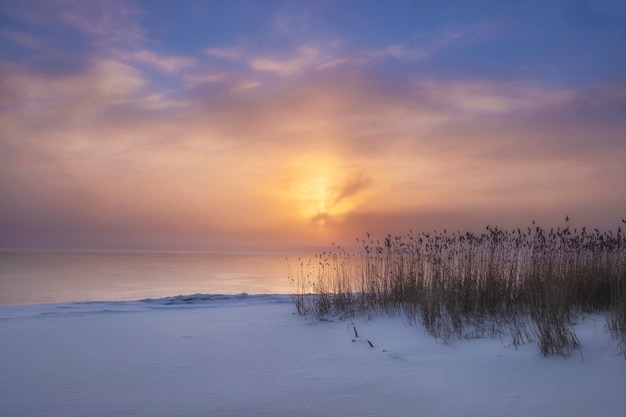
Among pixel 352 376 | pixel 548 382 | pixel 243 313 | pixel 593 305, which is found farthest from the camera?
pixel 243 313

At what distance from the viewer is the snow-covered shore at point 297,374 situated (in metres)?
3.00

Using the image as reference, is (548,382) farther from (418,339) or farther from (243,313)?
(243,313)

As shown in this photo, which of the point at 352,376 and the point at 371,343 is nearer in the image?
the point at 352,376

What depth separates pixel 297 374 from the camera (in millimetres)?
3818

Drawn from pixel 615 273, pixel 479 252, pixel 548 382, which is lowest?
pixel 548 382

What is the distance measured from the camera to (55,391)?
339cm

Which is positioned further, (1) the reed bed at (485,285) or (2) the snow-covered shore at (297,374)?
(1) the reed bed at (485,285)

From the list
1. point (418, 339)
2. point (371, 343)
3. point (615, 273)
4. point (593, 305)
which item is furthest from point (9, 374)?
point (615, 273)

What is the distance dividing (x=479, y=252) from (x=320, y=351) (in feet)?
11.3

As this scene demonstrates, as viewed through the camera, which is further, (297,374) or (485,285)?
(485,285)

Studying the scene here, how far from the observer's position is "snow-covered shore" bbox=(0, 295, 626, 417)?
3002mm

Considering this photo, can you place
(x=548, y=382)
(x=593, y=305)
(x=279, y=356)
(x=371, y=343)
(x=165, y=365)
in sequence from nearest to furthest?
(x=548, y=382)
(x=165, y=365)
(x=279, y=356)
(x=371, y=343)
(x=593, y=305)

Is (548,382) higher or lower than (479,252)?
lower

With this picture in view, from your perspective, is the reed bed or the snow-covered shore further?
the reed bed
